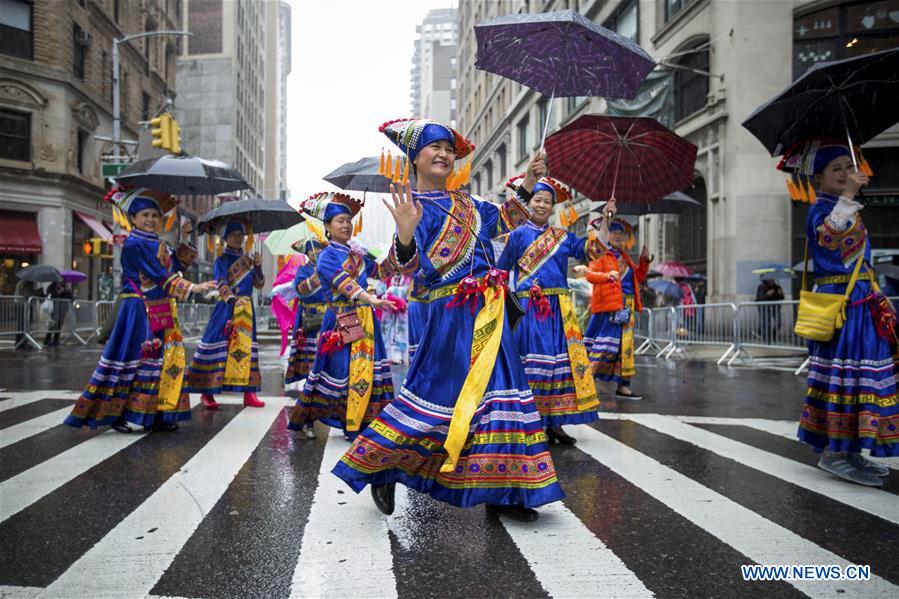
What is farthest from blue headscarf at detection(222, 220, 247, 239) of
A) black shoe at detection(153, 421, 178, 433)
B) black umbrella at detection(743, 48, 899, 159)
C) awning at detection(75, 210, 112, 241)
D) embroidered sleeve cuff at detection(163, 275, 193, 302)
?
awning at detection(75, 210, 112, 241)

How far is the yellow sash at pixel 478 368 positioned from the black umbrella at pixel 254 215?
4.63 meters

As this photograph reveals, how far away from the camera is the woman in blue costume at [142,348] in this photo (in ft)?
19.1

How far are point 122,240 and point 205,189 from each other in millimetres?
1515

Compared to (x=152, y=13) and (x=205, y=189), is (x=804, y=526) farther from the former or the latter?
(x=152, y=13)

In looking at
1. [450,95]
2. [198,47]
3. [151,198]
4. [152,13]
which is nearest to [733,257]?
[151,198]

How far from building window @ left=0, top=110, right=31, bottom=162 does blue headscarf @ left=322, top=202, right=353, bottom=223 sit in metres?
27.3

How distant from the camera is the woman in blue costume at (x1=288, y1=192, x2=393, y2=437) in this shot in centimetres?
541

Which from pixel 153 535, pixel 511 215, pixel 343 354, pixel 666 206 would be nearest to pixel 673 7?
pixel 666 206

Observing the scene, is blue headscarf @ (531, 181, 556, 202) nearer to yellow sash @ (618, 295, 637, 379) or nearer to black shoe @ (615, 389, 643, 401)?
yellow sash @ (618, 295, 637, 379)

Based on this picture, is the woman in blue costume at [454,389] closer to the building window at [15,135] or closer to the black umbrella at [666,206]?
the black umbrella at [666,206]

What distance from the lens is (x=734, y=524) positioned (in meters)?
3.49

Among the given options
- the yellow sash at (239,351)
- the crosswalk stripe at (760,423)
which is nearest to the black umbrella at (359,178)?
the yellow sash at (239,351)

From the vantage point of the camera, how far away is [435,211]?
367cm

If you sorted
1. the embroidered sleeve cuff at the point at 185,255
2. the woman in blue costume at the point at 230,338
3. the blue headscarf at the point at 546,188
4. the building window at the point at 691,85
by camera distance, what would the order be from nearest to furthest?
the blue headscarf at the point at 546,188 → the embroidered sleeve cuff at the point at 185,255 → the woman in blue costume at the point at 230,338 → the building window at the point at 691,85
